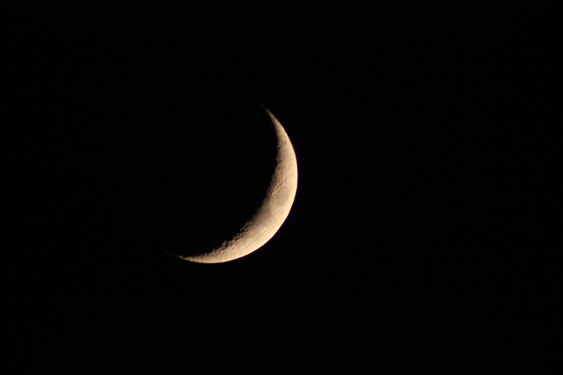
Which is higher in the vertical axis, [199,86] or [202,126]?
[199,86]

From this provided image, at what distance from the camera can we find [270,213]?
2148 mm

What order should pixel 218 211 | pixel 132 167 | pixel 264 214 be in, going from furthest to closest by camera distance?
pixel 264 214 → pixel 218 211 → pixel 132 167

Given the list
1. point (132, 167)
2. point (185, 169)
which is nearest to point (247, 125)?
point (185, 169)

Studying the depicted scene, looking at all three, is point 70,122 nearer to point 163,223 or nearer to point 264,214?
point 163,223

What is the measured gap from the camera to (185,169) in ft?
6.05

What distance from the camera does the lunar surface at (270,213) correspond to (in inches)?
82.4

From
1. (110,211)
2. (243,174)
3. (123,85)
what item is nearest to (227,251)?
(243,174)

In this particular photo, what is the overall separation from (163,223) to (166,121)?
48 cm

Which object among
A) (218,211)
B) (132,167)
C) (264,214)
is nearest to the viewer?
(132,167)

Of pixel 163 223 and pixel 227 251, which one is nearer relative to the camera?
pixel 163 223

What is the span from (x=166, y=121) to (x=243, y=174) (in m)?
0.43

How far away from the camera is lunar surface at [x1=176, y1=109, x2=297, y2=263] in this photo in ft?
6.86

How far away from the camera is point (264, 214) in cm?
212

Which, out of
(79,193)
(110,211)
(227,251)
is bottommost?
(227,251)
